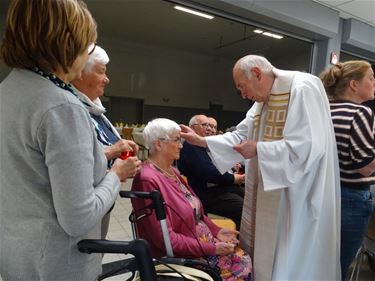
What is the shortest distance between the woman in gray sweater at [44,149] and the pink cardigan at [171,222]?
0.59 meters

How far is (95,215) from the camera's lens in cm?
71

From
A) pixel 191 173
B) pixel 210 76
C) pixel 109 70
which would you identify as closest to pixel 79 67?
pixel 191 173

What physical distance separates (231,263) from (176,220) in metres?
0.39

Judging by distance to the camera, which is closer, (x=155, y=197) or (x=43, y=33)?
(x=43, y=33)

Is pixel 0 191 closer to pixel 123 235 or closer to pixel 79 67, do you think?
pixel 79 67

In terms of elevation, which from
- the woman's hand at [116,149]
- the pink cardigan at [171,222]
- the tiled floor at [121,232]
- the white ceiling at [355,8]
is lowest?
the tiled floor at [121,232]

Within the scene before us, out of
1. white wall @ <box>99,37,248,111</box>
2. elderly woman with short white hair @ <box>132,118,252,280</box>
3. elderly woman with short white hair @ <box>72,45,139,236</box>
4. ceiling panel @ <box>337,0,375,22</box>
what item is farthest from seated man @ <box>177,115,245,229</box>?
white wall @ <box>99,37,248,111</box>

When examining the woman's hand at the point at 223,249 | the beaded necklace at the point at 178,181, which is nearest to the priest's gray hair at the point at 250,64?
the beaded necklace at the point at 178,181

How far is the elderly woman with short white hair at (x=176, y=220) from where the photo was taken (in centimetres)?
133

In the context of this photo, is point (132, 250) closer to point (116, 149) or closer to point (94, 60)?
point (116, 149)

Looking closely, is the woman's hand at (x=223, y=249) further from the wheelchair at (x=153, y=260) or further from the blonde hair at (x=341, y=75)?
the blonde hair at (x=341, y=75)

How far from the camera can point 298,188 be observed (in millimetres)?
1452

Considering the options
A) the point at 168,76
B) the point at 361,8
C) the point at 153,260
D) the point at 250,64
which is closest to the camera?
the point at 153,260

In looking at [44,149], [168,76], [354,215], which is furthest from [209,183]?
[168,76]
